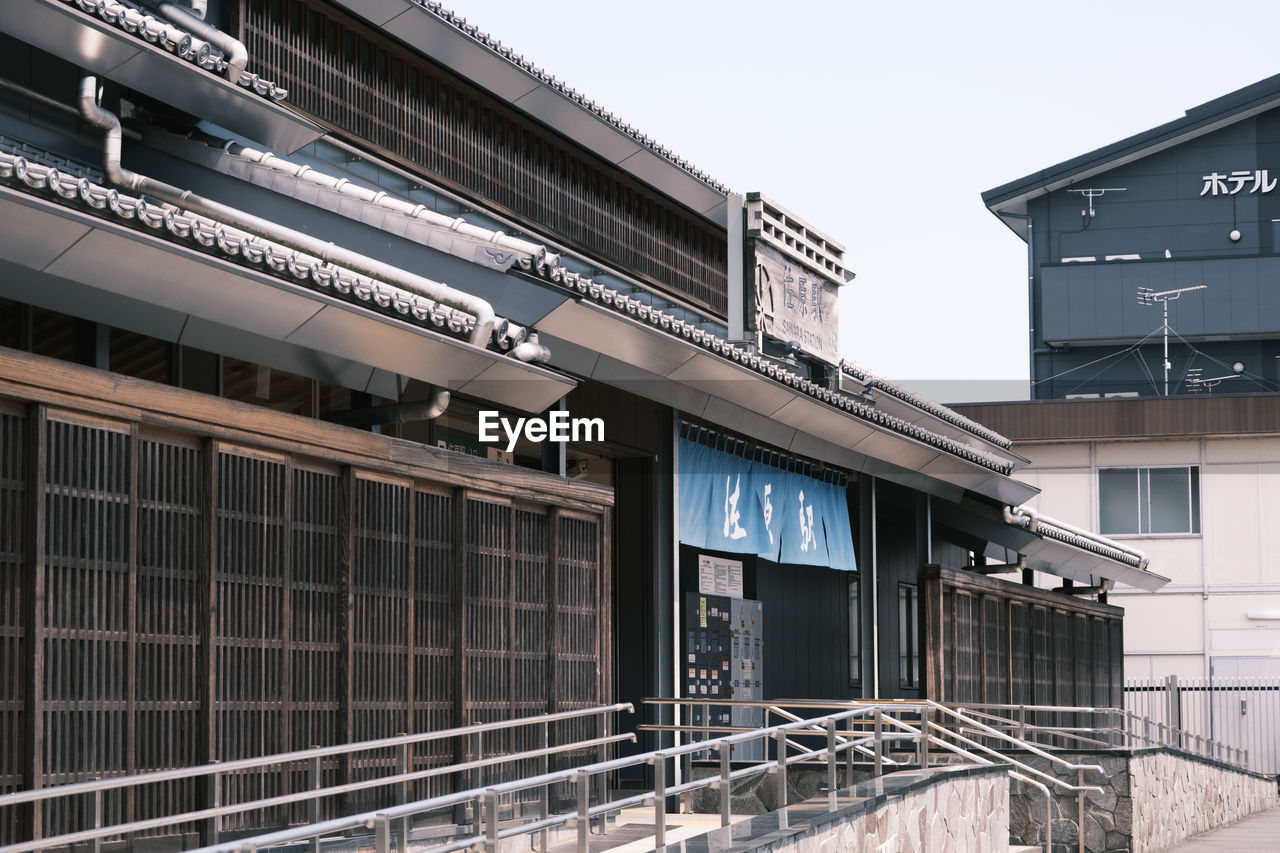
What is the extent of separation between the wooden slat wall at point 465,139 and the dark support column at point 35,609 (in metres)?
4.93

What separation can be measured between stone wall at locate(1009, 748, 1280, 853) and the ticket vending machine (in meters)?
3.22

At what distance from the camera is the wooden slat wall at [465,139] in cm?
1224

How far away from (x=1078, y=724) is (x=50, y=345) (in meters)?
19.4

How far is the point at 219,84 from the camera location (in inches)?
379

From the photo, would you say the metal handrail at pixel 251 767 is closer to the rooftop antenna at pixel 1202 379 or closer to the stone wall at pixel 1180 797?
the stone wall at pixel 1180 797

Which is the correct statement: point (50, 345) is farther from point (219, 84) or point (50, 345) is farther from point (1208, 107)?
point (1208, 107)

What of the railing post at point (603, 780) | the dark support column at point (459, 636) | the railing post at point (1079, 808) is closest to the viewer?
the dark support column at point (459, 636)

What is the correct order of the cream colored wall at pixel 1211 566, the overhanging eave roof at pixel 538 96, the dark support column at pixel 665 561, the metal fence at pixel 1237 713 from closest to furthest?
the overhanging eave roof at pixel 538 96
the dark support column at pixel 665 561
the metal fence at pixel 1237 713
the cream colored wall at pixel 1211 566

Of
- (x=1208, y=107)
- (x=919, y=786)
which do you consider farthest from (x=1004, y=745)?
(x=1208, y=107)

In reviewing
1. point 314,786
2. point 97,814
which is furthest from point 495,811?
point 314,786

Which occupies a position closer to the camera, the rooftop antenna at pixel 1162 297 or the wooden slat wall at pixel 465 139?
the wooden slat wall at pixel 465 139

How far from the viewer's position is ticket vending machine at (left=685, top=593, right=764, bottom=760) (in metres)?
16.4

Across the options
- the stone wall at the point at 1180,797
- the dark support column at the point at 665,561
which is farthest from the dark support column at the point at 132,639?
the stone wall at the point at 1180,797

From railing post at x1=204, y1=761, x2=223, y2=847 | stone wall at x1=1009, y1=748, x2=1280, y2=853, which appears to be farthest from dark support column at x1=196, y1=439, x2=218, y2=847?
stone wall at x1=1009, y1=748, x2=1280, y2=853
